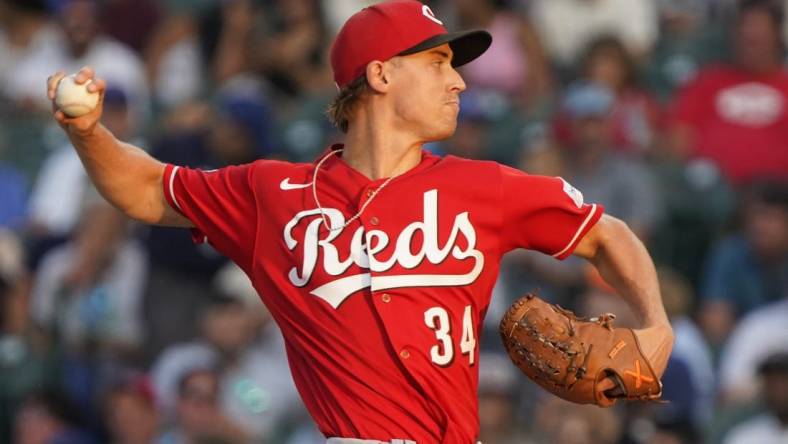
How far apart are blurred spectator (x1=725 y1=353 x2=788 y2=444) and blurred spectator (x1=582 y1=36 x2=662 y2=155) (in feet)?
7.58

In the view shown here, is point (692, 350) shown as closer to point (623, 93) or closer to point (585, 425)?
point (585, 425)

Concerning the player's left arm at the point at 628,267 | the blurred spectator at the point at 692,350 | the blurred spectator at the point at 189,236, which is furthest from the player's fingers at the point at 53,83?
the blurred spectator at the point at 189,236

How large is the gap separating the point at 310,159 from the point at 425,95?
556cm

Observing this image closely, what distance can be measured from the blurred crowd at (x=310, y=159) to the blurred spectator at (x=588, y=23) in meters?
0.02

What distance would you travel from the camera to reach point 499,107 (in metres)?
11.0

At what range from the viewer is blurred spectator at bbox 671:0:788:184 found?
1038cm

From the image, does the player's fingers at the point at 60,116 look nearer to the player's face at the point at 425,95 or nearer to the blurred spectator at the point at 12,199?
the player's face at the point at 425,95

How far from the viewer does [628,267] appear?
529 centimetres

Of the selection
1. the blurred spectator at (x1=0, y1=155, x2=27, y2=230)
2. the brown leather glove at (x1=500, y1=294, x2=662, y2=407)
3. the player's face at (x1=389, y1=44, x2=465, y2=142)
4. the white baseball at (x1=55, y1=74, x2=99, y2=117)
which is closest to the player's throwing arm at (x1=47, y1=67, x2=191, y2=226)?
the white baseball at (x1=55, y1=74, x2=99, y2=117)

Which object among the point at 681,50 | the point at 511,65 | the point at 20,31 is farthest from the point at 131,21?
the point at 681,50

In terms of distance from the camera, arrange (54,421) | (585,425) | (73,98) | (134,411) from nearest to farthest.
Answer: (73,98)
(585,425)
(134,411)
(54,421)

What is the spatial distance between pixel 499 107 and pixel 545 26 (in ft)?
2.76

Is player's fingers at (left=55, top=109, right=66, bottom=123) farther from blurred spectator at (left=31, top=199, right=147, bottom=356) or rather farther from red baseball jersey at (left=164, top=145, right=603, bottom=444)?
blurred spectator at (left=31, top=199, right=147, bottom=356)

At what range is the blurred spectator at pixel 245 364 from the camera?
950 centimetres
